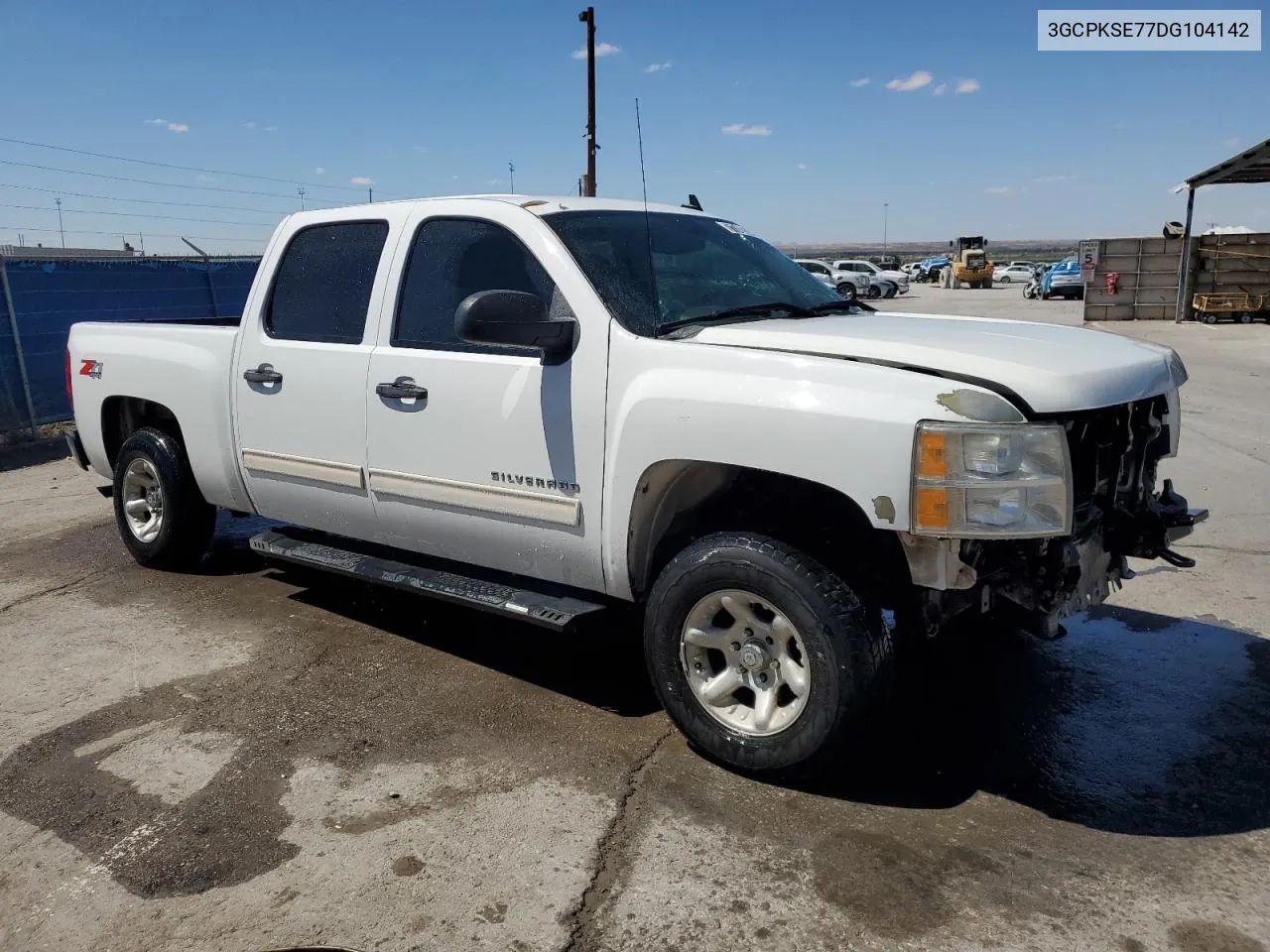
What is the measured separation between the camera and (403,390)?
4.16 m

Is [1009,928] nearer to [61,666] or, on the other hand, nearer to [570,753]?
[570,753]

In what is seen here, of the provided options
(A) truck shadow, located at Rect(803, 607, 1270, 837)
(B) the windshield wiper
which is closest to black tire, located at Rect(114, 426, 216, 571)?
(B) the windshield wiper

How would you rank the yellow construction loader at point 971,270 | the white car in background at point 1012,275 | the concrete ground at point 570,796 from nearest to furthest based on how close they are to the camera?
the concrete ground at point 570,796
the yellow construction loader at point 971,270
the white car in background at point 1012,275

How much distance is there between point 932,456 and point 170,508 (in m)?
4.36

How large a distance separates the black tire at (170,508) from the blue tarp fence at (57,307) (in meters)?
4.87

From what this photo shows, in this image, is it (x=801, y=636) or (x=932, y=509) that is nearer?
(x=932, y=509)

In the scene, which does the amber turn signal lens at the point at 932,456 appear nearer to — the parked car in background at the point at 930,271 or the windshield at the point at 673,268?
the windshield at the point at 673,268

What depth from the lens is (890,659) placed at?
3.23m

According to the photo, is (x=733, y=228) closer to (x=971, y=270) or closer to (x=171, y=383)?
(x=171, y=383)

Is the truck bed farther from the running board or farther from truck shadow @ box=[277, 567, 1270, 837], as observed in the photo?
truck shadow @ box=[277, 567, 1270, 837]

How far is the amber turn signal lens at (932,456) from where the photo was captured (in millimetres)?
2883

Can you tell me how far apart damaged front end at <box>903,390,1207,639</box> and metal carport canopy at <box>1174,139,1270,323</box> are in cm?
2097

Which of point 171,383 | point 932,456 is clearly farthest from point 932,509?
point 171,383

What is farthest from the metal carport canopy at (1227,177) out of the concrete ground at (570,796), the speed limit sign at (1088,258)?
the concrete ground at (570,796)
